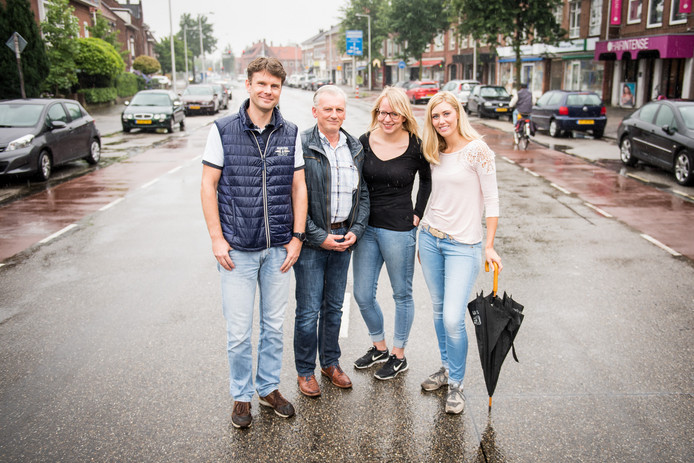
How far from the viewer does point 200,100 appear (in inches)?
1238

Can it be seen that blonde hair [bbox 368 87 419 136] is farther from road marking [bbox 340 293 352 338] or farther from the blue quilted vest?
road marking [bbox 340 293 352 338]

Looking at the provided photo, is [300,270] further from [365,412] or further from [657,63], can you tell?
[657,63]

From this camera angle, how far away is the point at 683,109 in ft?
39.3

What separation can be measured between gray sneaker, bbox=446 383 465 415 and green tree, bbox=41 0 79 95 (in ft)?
84.6

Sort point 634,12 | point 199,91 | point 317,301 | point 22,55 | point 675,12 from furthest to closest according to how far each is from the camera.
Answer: point 199,91 < point 634,12 < point 675,12 < point 22,55 < point 317,301

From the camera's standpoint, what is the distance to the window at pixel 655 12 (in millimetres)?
28469

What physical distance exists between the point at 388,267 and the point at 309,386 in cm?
95

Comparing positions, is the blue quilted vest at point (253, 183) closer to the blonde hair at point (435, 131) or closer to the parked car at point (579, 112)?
the blonde hair at point (435, 131)

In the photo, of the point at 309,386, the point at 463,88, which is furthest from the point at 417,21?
the point at 309,386

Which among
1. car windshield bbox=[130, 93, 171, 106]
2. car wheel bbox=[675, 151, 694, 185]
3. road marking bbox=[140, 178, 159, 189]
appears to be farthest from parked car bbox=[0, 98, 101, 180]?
car wheel bbox=[675, 151, 694, 185]

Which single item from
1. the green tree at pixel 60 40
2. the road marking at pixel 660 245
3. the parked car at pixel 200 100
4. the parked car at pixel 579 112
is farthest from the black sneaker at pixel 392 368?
the parked car at pixel 200 100

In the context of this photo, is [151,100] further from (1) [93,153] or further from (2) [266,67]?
(2) [266,67]

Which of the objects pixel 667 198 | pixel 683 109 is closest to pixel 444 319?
pixel 667 198

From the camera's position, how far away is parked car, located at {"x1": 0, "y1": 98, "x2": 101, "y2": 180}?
1138 cm
